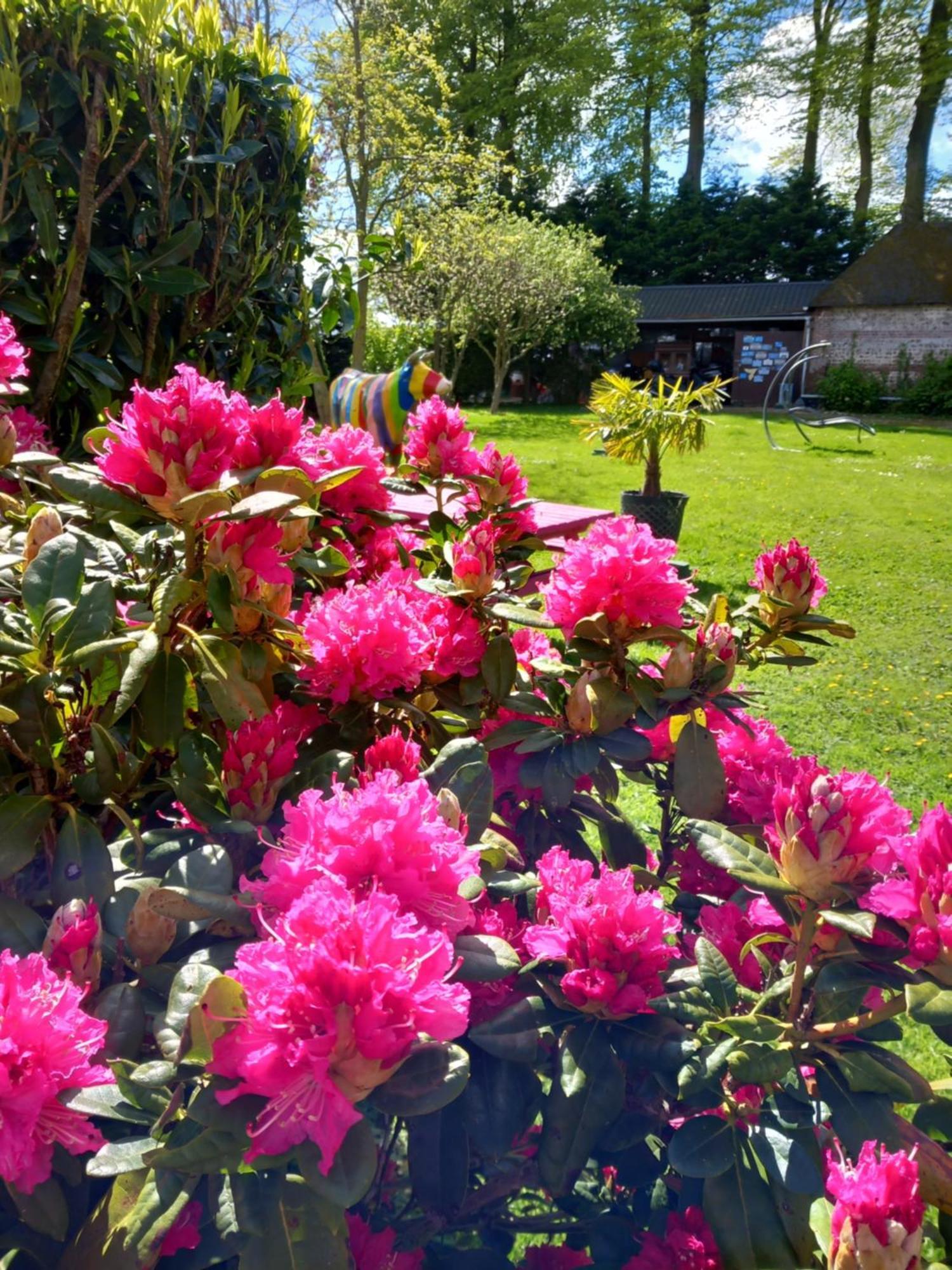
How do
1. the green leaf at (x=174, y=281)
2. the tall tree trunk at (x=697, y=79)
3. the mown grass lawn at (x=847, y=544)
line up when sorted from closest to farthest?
1. the green leaf at (x=174, y=281)
2. the mown grass lawn at (x=847, y=544)
3. the tall tree trunk at (x=697, y=79)

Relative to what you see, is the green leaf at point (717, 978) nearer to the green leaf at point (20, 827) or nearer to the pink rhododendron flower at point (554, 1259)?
the pink rhododendron flower at point (554, 1259)

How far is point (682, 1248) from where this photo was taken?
1016 millimetres

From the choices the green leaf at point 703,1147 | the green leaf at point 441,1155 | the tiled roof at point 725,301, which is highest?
the tiled roof at point 725,301

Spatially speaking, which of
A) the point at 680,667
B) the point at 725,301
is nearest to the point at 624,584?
the point at 680,667

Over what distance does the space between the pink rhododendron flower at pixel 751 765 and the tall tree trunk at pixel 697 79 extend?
35.1 m

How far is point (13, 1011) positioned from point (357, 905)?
28cm

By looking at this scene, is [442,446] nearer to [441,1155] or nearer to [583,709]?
[583,709]

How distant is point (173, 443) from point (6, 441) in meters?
0.53

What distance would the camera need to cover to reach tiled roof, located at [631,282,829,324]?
24.8 metres

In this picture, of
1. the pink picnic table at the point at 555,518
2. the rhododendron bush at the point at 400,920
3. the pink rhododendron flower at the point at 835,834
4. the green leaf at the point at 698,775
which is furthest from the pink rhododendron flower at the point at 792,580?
the pink picnic table at the point at 555,518

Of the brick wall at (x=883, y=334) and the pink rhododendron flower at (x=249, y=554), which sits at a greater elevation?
the brick wall at (x=883, y=334)

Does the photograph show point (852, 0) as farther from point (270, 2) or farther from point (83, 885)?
point (83, 885)

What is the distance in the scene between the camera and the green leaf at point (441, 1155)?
95 cm

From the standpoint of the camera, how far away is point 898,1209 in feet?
2.14
